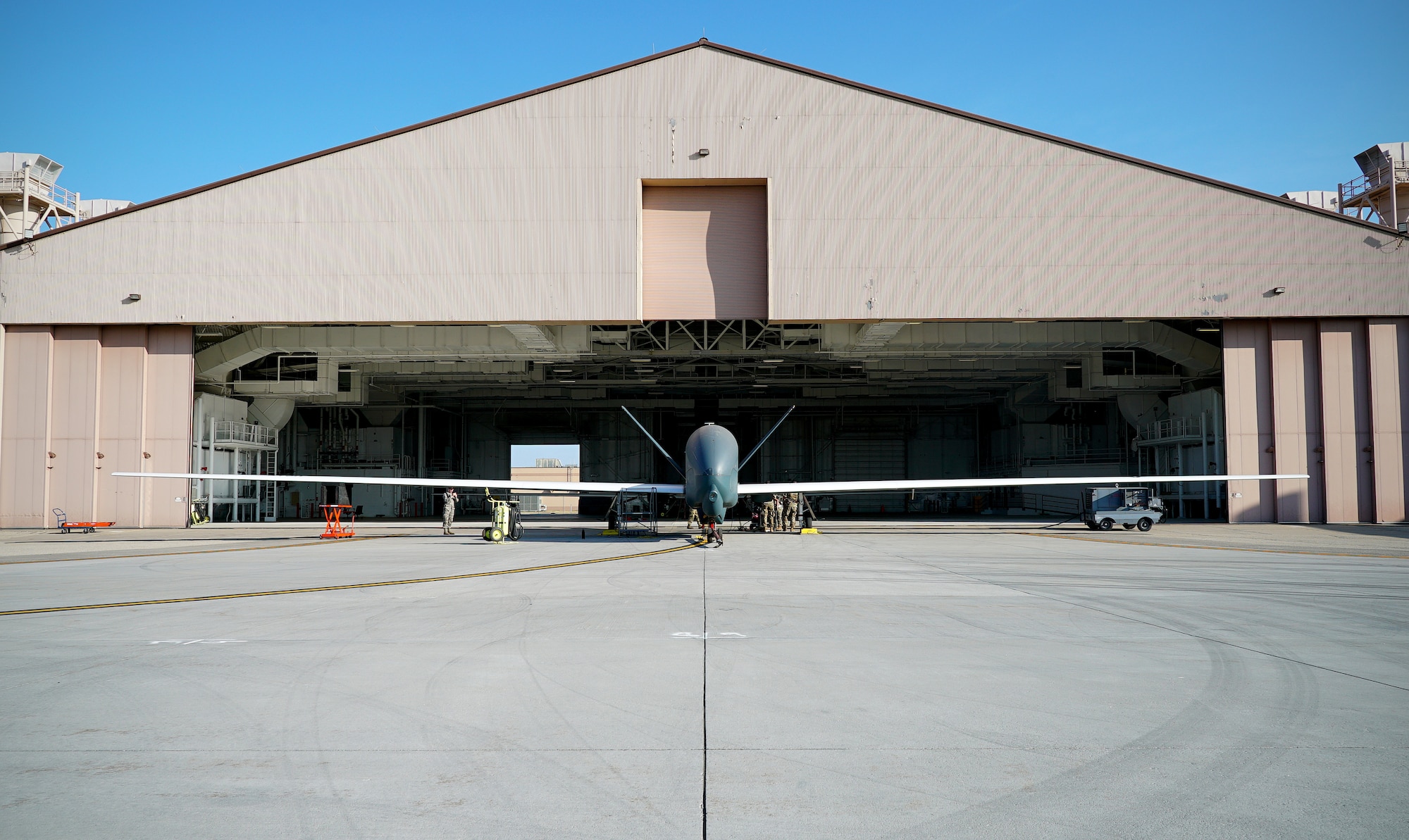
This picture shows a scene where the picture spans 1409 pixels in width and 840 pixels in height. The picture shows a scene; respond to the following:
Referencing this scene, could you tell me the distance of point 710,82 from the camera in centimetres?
3541

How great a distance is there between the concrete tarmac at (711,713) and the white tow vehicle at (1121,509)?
23.0 metres

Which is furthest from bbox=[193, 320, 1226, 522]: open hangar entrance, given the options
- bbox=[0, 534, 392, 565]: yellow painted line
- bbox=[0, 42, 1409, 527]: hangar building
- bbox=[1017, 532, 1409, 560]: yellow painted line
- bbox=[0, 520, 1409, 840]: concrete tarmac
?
bbox=[0, 520, 1409, 840]: concrete tarmac

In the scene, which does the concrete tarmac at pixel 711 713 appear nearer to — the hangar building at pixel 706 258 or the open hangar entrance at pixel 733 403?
the hangar building at pixel 706 258

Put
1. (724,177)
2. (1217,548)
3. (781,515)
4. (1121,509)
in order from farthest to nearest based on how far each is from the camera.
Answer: (781,515), (1121,509), (724,177), (1217,548)

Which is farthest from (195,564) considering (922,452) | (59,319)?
(922,452)

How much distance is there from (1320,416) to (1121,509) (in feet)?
30.4

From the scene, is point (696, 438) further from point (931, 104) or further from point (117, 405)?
point (117, 405)

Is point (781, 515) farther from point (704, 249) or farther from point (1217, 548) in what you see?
point (1217, 548)

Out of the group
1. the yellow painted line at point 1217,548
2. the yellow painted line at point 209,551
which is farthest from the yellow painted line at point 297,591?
the yellow painted line at point 1217,548

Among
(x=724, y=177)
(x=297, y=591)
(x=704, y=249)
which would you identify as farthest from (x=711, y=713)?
(x=724, y=177)

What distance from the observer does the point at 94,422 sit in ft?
120

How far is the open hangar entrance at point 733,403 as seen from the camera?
40.7 m

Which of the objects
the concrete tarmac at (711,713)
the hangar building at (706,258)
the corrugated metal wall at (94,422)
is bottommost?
the concrete tarmac at (711,713)

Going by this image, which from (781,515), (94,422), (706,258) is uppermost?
(706,258)
